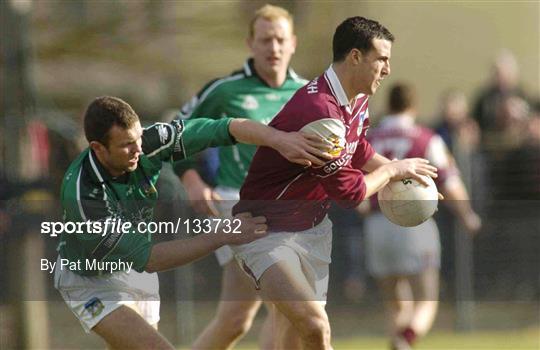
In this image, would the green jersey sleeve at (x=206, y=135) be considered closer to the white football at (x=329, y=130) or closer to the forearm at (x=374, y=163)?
the white football at (x=329, y=130)

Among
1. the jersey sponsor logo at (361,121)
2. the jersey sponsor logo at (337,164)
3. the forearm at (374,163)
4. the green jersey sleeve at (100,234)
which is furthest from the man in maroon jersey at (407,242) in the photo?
the green jersey sleeve at (100,234)

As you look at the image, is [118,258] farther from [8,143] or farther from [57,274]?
[8,143]

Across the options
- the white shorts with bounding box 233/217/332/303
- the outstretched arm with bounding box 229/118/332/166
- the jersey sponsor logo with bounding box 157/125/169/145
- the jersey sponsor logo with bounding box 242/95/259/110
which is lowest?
the white shorts with bounding box 233/217/332/303

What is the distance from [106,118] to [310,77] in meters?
9.11

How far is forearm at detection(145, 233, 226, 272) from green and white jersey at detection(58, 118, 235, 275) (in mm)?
46

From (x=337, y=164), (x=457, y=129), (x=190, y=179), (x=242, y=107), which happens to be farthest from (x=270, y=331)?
(x=457, y=129)

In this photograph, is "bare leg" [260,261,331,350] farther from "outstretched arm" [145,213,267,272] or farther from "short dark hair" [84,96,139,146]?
"short dark hair" [84,96,139,146]

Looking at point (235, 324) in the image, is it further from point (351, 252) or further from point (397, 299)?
point (351, 252)

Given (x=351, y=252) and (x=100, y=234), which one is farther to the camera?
(x=351, y=252)

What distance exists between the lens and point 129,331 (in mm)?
6891

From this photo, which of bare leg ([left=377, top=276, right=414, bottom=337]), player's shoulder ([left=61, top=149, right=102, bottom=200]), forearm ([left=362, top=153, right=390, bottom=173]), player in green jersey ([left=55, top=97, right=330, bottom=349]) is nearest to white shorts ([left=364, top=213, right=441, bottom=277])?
bare leg ([left=377, top=276, right=414, bottom=337])

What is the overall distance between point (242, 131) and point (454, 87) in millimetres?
11948

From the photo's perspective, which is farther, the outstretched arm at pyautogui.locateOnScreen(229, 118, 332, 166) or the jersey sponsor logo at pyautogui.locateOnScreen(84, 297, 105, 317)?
the jersey sponsor logo at pyautogui.locateOnScreen(84, 297, 105, 317)

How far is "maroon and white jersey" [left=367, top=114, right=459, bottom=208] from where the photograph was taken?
10844mm
